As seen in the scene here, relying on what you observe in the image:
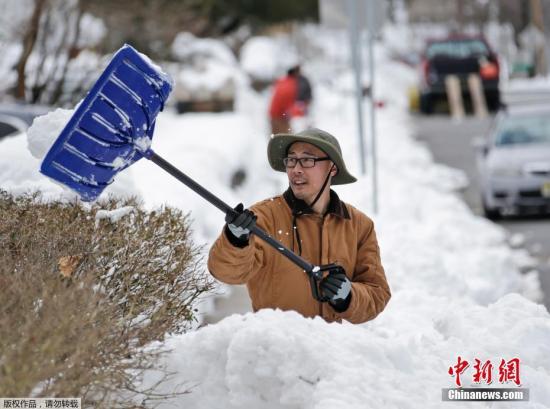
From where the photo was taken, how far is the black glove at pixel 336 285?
4887 millimetres

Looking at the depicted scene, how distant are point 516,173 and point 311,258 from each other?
11.3m

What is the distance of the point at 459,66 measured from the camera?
34.7 meters

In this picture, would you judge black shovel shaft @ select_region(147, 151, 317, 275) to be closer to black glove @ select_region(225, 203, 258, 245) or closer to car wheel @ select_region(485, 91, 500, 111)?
black glove @ select_region(225, 203, 258, 245)

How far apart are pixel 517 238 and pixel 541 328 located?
8787 mm

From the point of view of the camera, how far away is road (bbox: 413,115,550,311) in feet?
43.9

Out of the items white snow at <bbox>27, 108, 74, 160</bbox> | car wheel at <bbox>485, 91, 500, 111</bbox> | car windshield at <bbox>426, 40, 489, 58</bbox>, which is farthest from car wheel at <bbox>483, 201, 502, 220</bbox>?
car windshield at <bbox>426, 40, 489, 58</bbox>

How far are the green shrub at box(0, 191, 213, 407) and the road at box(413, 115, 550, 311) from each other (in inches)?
202

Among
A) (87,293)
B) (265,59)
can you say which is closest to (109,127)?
(87,293)

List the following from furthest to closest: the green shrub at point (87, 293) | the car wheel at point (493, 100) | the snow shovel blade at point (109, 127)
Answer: the car wheel at point (493, 100), the snow shovel blade at point (109, 127), the green shrub at point (87, 293)

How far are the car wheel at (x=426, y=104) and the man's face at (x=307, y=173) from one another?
30.8 metres

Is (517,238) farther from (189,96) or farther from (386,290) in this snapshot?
(189,96)

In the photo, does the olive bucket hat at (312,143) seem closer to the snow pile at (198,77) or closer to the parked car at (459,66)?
the snow pile at (198,77)

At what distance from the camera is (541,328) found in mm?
5746

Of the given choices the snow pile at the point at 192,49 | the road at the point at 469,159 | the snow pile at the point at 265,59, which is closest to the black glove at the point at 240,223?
the road at the point at 469,159
